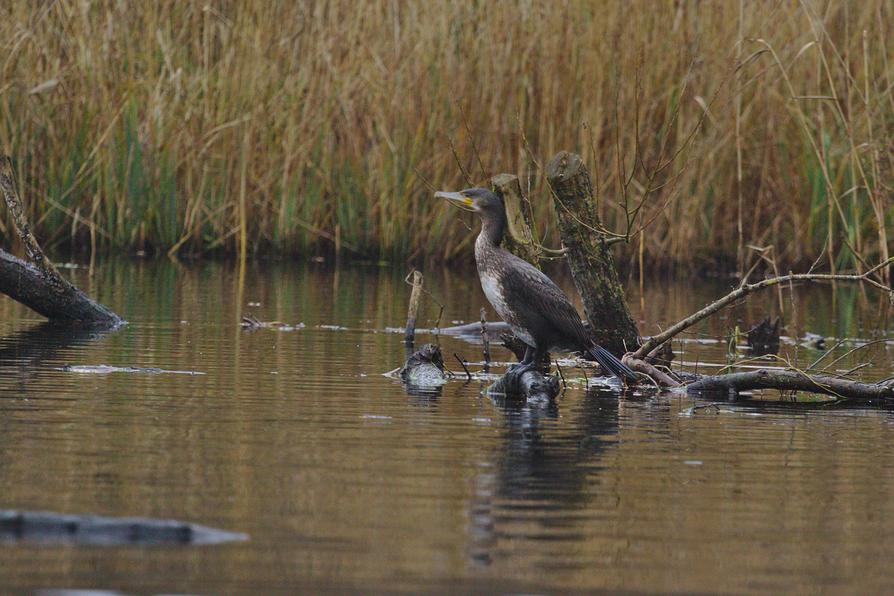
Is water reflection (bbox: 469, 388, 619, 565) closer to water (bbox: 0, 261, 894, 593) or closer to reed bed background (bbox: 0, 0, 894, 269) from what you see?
water (bbox: 0, 261, 894, 593)

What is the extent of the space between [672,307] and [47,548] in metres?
Answer: 8.60

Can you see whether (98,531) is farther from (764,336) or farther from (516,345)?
(764,336)

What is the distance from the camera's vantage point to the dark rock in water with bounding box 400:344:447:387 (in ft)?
24.0

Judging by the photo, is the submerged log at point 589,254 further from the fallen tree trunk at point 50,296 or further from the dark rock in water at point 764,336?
the fallen tree trunk at point 50,296

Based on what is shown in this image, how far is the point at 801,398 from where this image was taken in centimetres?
716

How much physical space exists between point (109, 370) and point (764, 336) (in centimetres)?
396

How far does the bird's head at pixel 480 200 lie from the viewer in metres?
7.68

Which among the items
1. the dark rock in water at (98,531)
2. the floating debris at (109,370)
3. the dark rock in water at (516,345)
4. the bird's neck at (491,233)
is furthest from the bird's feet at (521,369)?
the dark rock in water at (98,531)

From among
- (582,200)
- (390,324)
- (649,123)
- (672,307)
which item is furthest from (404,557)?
(649,123)

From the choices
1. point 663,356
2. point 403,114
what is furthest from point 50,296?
point 403,114

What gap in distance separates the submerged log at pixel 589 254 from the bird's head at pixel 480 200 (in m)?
0.34

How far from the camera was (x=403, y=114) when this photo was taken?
1480 cm

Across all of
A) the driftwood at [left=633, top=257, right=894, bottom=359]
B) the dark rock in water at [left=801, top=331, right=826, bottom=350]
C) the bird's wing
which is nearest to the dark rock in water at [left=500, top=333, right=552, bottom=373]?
the driftwood at [left=633, top=257, right=894, bottom=359]

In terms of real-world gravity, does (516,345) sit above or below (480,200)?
below
